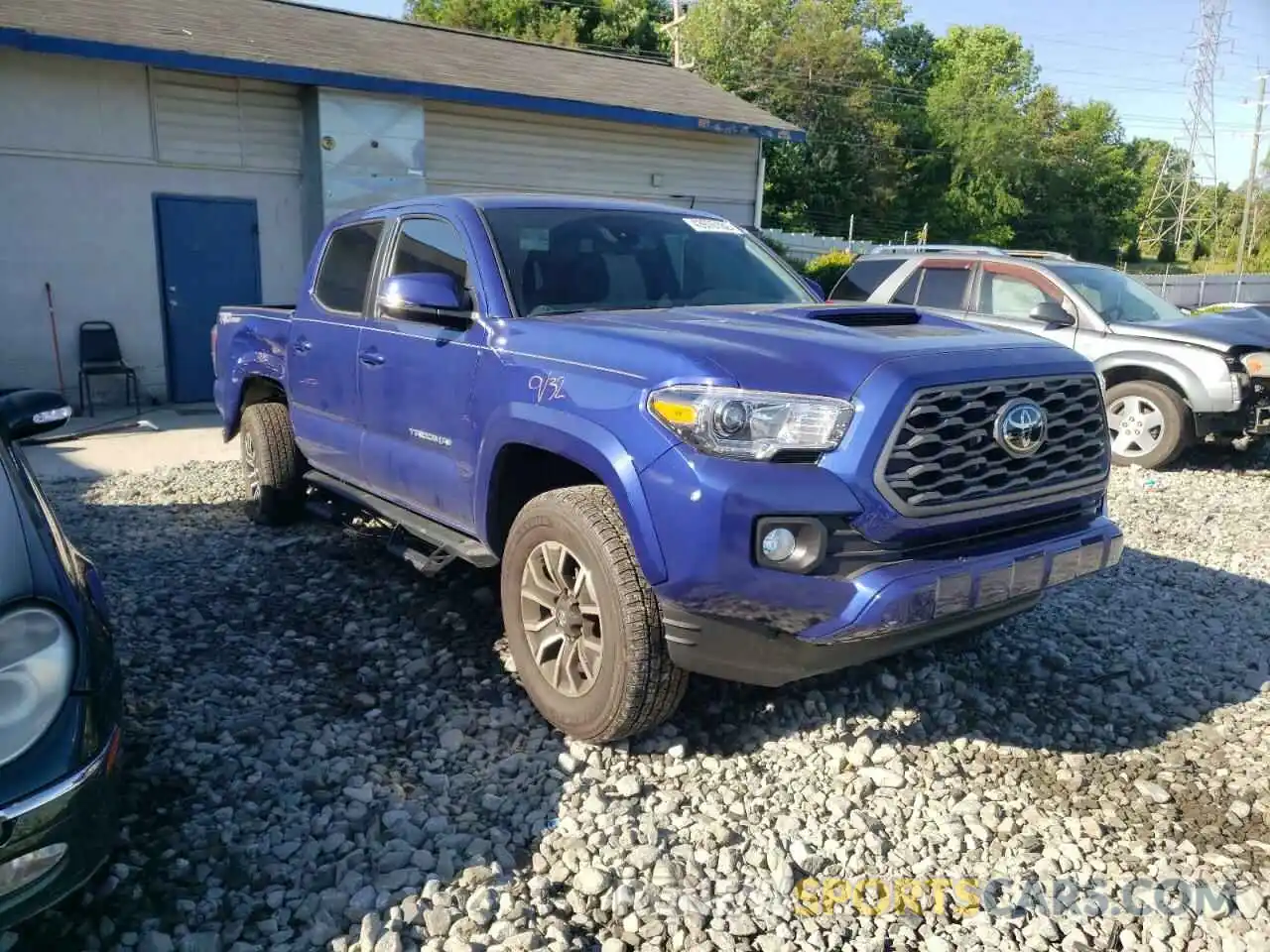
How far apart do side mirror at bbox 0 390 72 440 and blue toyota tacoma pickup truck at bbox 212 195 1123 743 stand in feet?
4.25

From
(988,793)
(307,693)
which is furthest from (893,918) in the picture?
(307,693)

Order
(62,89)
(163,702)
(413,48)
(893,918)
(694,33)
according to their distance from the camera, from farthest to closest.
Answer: (694,33), (413,48), (62,89), (163,702), (893,918)

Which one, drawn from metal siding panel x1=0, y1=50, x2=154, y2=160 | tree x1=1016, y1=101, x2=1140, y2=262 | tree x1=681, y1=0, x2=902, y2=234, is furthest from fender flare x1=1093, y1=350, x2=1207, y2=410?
tree x1=1016, y1=101, x2=1140, y2=262

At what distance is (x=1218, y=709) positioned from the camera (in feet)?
13.0

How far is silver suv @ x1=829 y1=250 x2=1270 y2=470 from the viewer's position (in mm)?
8125

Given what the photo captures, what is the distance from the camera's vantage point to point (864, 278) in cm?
1007

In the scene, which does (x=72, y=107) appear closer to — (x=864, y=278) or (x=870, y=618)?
(x=864, y=278)

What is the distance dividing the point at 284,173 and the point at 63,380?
134 inches

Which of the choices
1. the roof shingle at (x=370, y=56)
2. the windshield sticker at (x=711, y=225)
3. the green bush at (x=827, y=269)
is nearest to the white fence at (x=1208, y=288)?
the green bush at (x=827, y=269)

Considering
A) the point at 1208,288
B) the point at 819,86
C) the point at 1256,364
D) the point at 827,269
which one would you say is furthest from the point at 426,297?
the point at 819,86

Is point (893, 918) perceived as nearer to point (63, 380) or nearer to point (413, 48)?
point (63, 380)

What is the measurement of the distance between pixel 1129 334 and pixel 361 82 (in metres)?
8.66

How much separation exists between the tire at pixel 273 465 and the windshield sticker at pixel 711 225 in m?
2.75
